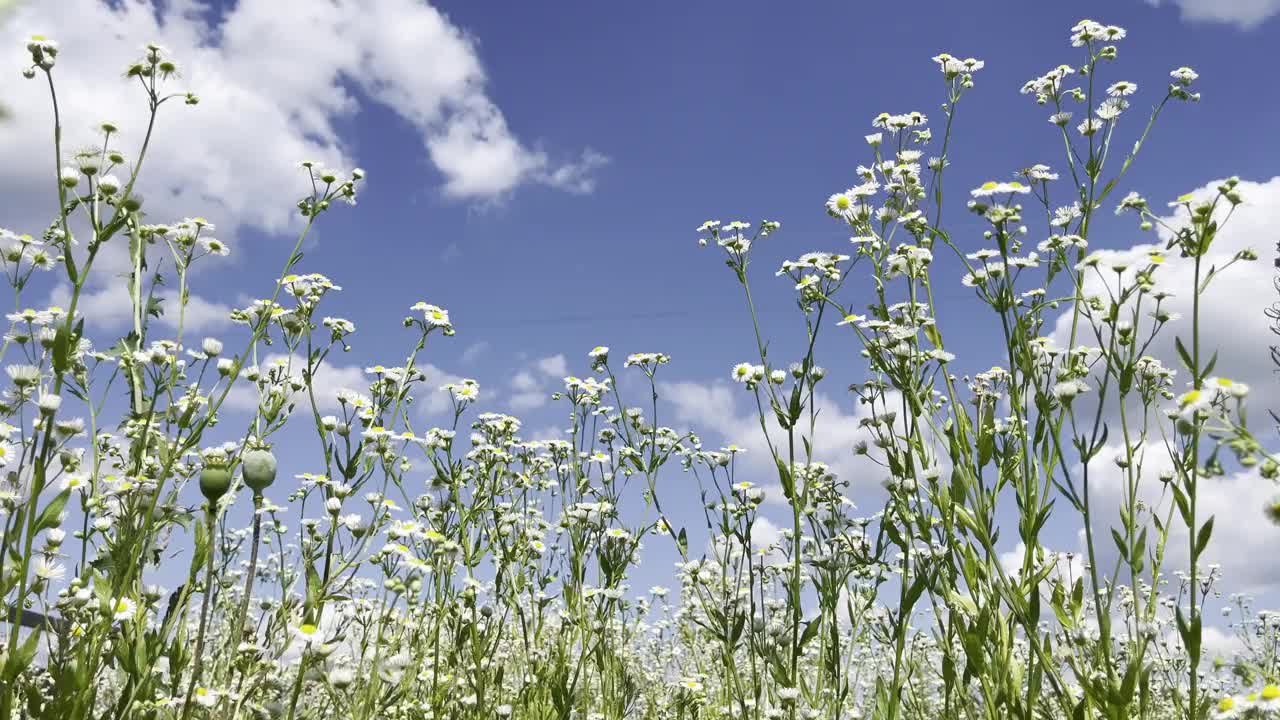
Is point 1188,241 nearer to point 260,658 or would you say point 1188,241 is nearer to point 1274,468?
point 1274,468

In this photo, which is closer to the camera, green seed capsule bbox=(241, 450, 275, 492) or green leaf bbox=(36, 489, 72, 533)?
green leaf bbox=(36, 489, 72, 533)

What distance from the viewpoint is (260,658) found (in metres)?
3.42

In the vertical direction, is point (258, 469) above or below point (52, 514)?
above

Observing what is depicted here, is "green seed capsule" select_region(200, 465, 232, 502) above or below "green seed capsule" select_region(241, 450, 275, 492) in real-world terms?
below

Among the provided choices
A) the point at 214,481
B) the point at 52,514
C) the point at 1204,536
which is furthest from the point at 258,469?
the point at 1204,536

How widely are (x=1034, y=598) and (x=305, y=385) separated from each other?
295 centimetres

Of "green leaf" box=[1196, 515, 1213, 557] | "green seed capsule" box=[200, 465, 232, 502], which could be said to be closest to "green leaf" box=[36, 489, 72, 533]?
"green seed capsule" box=[200, 465, 232, 502]

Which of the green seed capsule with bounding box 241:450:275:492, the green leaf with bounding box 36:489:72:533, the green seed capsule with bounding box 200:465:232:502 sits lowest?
the green leaf with bounding box 36:489:72:533

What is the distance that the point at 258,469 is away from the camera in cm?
279

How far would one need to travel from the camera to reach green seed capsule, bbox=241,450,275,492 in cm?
278

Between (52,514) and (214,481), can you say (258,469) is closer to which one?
(214,481)

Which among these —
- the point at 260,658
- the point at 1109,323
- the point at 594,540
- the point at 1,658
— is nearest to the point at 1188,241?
the point at 1109,323

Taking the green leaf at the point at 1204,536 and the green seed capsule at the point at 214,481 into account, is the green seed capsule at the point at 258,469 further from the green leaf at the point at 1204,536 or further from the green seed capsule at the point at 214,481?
the green leaf at the point at 1204,536

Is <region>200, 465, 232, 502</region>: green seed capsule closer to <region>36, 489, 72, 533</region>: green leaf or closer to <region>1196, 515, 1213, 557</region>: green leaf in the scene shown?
<region>36, 489, 72, 533</region>: green leaf
